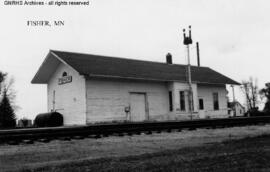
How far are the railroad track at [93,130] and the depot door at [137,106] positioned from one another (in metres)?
5.96

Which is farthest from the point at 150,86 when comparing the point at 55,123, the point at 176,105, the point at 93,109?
the point at 55,123

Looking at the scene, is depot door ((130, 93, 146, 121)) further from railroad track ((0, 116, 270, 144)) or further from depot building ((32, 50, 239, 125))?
railroad track ((0, 116, 270, 144))

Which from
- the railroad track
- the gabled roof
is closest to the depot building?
the gabled roof

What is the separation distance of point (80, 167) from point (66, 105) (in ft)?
60.2

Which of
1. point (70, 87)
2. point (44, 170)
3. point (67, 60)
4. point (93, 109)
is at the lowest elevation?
point (44, 170)

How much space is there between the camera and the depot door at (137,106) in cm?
2427

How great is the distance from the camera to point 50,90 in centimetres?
2631

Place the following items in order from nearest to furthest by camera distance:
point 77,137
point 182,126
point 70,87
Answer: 1. point 77,137
2. point 182,126
3. point 70,87

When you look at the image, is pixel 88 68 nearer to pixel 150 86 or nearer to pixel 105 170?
pixel 150 86

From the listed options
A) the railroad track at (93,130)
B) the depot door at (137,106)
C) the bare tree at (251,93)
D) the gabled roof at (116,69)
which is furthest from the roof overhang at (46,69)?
the bare tree at (251,93)

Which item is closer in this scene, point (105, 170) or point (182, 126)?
point (105, 170)

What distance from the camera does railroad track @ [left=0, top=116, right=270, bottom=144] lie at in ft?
39.5

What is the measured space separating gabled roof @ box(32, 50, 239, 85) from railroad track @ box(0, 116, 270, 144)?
5.87 meters

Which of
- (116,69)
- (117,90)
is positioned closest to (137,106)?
(117,90)
